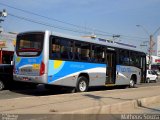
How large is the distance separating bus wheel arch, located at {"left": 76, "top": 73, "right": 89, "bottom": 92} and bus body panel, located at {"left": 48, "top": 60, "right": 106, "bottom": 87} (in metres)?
0.23

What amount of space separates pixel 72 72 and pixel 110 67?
464 cm

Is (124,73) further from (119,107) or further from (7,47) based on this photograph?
(7,47)

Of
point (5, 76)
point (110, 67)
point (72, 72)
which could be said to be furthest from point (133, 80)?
point (5, 76)

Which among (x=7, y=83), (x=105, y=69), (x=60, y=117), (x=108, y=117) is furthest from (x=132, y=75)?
(x=60, y=117)

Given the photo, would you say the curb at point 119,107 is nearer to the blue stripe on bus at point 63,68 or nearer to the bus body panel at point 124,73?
the blue stripe on bus at point 63,68

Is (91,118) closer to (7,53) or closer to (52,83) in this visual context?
(52,83)

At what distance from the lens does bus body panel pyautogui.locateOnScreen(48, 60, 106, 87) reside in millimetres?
16422

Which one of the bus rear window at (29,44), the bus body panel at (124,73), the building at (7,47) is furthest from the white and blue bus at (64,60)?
the building at (7,47)

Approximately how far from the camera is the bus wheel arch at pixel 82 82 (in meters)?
18.4

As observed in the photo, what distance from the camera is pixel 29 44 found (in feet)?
55.6

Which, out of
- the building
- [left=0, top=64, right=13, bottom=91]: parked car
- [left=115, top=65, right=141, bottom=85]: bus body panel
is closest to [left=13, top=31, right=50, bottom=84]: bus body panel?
[left=0, top=64, right=13, bottom=91]: parked car

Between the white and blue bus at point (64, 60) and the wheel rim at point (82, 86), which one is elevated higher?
the white and blue bus at point (64, 60)

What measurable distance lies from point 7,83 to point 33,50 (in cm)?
382

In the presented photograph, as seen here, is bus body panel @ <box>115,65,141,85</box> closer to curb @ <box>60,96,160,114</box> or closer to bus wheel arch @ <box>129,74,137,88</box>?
bus wheel arch @ <box>129,74,137,88</box>
